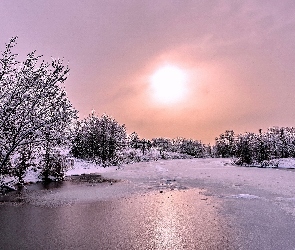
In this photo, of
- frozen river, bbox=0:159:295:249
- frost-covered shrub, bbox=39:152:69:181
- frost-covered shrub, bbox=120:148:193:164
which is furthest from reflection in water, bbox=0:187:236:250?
frost-covered shrub, bbox=120:148:193:164

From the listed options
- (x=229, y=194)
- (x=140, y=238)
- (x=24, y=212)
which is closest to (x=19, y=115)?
(x=24, y=212)

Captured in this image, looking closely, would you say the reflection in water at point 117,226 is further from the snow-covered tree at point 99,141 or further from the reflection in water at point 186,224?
the snow-covered tree at point 99,141

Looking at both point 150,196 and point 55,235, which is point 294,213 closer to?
point 150,196

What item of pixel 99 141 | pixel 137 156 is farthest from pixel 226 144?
pixel 99 141

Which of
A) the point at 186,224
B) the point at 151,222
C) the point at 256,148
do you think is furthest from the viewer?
the point at 256,148

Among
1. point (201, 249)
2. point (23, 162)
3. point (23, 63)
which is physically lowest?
point (201, 249)

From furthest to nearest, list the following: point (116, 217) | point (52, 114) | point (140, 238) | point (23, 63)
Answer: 1. point (52, 114)
2. point (23, 63)
3. point (116, 217)
4. point (140, 238)

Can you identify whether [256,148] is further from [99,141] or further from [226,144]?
[226,144]

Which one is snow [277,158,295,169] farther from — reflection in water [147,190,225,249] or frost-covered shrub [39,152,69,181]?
reflection in water [147,190,225,249]

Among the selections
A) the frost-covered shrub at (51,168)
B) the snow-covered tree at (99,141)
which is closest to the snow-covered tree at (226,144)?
the snow-covered tree at (99,141)

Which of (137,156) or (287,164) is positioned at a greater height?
(137,156)

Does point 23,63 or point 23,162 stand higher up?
point 23,63

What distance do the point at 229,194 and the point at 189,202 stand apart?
15.0 ft

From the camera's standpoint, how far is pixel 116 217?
14.5 meters
